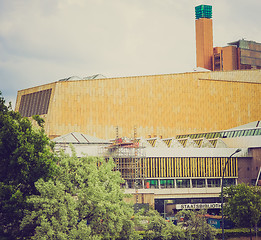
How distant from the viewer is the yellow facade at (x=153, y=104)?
12575cm

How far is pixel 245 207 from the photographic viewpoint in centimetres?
7194

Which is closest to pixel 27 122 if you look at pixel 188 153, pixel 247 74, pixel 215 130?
pixel 188 153

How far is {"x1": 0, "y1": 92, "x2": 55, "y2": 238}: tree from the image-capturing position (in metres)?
50.4

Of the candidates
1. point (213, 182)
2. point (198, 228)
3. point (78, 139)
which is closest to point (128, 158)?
point (213, 182)

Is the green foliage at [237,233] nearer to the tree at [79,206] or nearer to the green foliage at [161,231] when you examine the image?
the green foliage at [161,231]

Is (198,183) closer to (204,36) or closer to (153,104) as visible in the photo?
(153,104)

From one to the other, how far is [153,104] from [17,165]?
8043cm

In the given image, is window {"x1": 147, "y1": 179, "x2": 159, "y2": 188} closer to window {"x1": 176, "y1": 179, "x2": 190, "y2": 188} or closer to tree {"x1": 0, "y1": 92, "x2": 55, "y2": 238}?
window {"x1": 176, "y1": 179, "x2": 190, "y2": 188}

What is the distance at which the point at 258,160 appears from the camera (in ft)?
352

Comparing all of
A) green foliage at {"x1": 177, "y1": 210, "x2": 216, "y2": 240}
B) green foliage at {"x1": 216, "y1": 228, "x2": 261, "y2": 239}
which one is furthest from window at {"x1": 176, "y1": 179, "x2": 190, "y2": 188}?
green foliage at {"x1": 177, "y1": 210, "x2": 216, "y2": 240}

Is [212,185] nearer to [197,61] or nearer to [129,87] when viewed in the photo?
[129,87]

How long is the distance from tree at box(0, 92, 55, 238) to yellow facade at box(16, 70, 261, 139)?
70964 mm

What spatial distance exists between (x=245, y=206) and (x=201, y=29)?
115 metres

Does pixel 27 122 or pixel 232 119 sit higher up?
pixel 232 119
